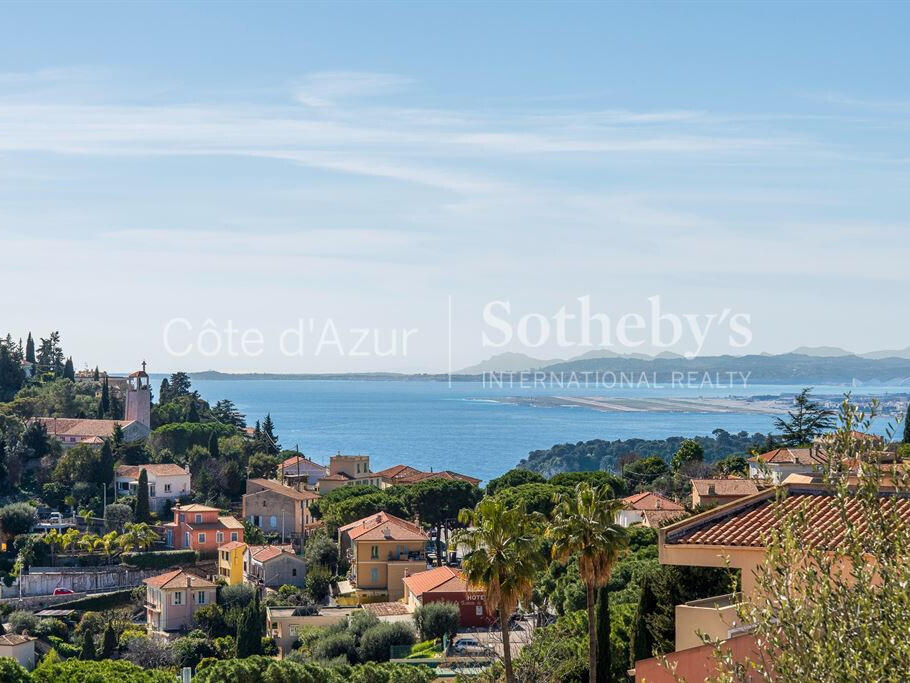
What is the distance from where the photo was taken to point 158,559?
62969mm

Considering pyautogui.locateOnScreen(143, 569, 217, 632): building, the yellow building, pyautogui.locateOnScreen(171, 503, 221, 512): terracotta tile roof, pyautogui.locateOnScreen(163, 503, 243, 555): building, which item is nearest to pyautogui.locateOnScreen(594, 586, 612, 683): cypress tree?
pyautogui.locateOnScreen(143, 569, 217, 632): building

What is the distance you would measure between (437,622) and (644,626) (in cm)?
2087

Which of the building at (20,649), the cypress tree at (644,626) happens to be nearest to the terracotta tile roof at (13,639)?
the building at (20,649)

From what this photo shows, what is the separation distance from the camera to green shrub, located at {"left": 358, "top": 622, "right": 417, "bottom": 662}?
40.3 metres

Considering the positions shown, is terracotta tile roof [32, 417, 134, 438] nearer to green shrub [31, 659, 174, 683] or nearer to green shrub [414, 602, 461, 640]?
green shrub [414, 602, 461, 640]

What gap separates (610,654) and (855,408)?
1620 centimetres

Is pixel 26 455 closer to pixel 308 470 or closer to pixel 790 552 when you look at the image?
pixel 308 470

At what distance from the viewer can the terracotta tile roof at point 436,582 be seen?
45438mm

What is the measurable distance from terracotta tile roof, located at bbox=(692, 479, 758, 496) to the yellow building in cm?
2102

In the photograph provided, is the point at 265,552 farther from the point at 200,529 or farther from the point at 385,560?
the point at 200,529

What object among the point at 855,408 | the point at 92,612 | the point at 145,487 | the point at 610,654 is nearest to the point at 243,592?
the point at 92,612

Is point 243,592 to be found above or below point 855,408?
below

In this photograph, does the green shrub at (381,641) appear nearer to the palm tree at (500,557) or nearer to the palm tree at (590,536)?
the palm tree at (500,557)

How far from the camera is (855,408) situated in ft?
29.1
